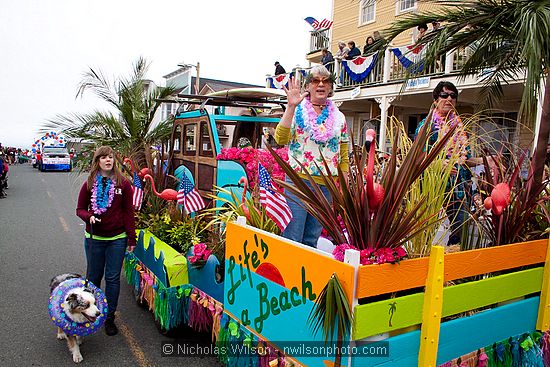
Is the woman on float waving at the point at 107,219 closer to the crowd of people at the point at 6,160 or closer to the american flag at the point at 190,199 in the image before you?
the american flag at the point at 190,199

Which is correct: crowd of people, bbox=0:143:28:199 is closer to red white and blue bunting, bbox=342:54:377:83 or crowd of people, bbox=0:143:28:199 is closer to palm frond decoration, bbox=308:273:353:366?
red white and blue bunting, bbox=342:54:377:83

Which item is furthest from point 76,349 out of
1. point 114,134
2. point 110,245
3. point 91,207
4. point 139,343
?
point 114,134

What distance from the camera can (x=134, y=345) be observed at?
387cm

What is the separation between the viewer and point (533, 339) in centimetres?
271

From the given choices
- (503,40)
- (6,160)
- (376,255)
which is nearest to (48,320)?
(376,255)

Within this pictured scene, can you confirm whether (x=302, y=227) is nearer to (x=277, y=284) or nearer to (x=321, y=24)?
(x=277, y=284)

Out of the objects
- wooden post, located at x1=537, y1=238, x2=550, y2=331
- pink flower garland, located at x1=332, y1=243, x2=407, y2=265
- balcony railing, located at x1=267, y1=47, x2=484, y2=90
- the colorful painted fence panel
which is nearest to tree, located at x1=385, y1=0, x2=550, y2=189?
wooden post, located at x1=537, y1=238, x2=550, y2=331

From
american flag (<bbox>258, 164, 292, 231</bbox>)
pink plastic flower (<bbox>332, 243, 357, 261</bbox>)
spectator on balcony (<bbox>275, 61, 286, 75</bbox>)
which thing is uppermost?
spectator on balcony (<bbox>275, 61, 286, 75</bbox>)

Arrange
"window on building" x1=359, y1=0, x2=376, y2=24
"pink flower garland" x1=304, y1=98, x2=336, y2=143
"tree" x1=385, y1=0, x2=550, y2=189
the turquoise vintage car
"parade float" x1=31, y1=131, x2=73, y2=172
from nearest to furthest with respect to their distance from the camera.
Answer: "tree" x1=385, y1=0, x2=550, y2=189 → "pink flower garland" x1=304, y1=98, x2=336, y2=143 → the turquoise vintage car → "window on building" x1=359, y1=0, x2=376, y2=24 → "parade float" x1=31, y1=131, x2=73, y2=172

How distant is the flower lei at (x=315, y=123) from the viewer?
315 cm

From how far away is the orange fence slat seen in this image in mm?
1938

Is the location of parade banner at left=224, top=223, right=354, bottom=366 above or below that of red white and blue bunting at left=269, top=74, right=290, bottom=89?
below

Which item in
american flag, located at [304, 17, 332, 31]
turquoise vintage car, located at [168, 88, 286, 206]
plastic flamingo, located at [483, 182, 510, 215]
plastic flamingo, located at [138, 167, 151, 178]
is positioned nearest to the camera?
plastic flamingo, located at [483, 182, 510, 215]

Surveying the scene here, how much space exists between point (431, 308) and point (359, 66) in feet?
38.2
